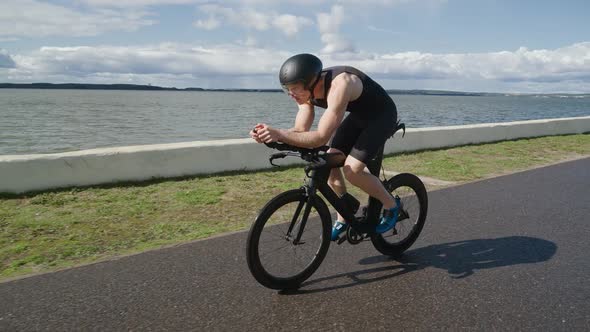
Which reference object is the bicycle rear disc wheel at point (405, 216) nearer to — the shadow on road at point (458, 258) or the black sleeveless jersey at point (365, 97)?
the shadow on road at point (458, 258)

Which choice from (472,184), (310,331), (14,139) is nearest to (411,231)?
(310,331)

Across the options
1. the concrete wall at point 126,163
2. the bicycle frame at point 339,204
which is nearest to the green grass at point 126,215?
the concrete wall at point 126,163

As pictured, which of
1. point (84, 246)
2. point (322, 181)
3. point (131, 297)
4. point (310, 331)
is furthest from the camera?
point (84, 246)

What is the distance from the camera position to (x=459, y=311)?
320 centimetres

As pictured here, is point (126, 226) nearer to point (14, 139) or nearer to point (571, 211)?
point (571, 211)

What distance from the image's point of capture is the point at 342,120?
3721mm

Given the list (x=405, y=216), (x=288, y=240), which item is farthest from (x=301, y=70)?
(x=405, y=216)

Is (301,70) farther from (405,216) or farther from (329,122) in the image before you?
(405,216)

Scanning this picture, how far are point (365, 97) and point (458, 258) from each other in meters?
1.82

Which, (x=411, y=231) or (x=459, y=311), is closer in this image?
(x=459, y=311)

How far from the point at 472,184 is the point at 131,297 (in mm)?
6265

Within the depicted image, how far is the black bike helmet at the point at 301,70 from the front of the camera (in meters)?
3.27

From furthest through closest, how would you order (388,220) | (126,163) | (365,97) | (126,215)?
(126,163), (126,215), (388,220), (365,97)

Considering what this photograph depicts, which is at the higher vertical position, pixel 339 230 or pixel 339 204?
pixel 339 204
